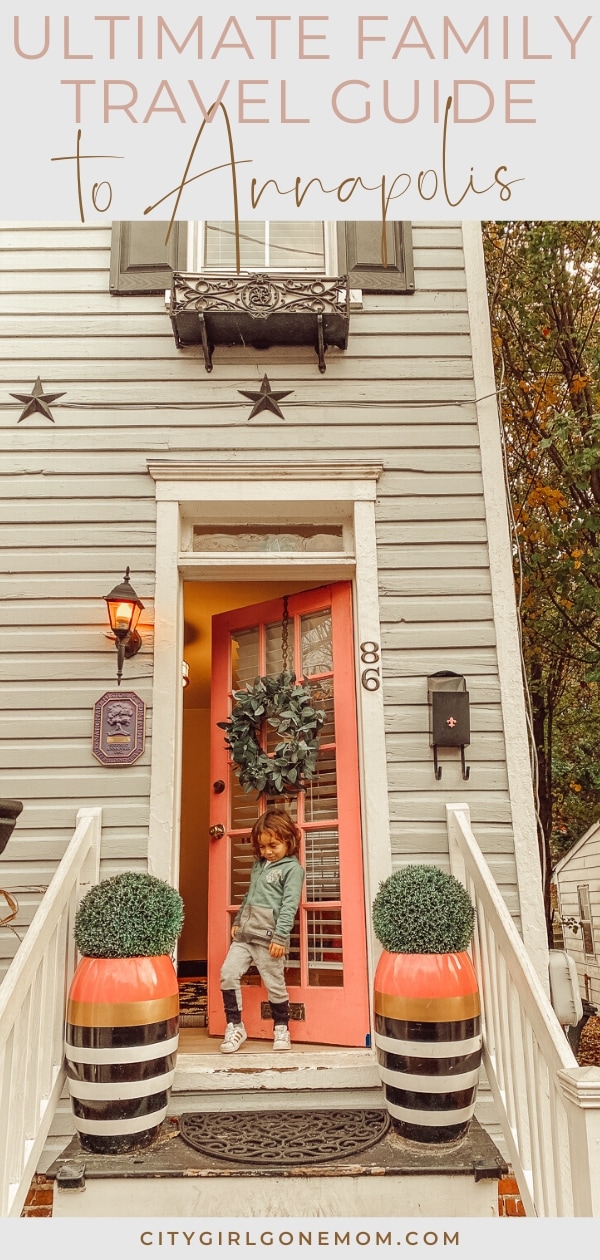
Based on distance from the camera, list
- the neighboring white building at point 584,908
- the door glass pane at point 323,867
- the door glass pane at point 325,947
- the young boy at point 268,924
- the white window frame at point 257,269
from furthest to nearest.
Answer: the neighboring white building at point 584,908, the white window frame at point 257,269, the door glass pane at point 323,867, the door glass pane at point 325,947, the young boy at point 268,924

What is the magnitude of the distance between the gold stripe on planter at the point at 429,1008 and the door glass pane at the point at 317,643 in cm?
157

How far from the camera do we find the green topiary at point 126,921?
2.71m

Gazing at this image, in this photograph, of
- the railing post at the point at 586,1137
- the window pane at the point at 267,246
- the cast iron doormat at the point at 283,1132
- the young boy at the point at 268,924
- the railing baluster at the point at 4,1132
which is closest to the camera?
the railing post at the point at 586,1137

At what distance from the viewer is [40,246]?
4.14 m

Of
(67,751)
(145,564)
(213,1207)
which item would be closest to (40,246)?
(145,564)

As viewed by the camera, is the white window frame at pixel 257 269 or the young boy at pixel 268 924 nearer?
the young boy at pixel 268 924

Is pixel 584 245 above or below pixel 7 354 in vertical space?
above

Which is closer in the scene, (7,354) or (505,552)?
(505,552)

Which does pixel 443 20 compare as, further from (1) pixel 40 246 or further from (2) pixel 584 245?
(2) pixel 584 245

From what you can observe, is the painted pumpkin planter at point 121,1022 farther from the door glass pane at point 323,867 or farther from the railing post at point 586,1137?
the railing post at point 586,1137

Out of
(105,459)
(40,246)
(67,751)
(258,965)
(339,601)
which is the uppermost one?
(40,246)

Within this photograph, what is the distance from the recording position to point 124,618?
11.3ft

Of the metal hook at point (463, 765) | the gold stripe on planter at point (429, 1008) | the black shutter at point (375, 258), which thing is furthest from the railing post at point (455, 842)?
the black shutter at point (375, 258)

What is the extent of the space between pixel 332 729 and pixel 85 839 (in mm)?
1211
